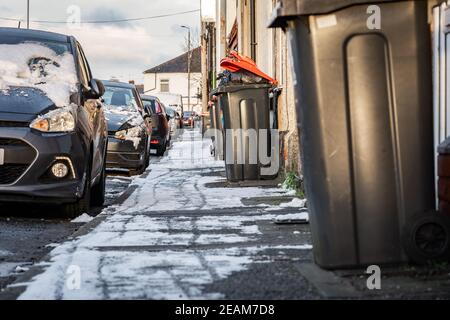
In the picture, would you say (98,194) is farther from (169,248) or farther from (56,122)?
(169,248)

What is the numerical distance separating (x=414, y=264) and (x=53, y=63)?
5.04 m

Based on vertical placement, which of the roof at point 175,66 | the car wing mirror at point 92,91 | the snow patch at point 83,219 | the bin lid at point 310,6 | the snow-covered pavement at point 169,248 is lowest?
the snow patch at point 83,219

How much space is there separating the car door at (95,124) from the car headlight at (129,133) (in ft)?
13.0

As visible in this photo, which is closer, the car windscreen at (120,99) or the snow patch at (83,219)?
the snow patch at (83,219)

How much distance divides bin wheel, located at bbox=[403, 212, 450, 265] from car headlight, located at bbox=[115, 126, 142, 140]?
9.56 meters

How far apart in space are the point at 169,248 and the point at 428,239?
71.8 inches

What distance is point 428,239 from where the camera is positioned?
4.21 meters

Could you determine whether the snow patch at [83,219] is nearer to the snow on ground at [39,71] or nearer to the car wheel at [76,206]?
the car wheel at [76,206]

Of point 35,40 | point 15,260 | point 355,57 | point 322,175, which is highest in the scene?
point 35,40

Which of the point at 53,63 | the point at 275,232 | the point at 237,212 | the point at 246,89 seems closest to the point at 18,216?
the point at 53,63

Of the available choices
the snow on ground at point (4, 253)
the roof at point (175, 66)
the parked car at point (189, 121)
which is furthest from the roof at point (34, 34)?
the roof at point (175, 66)

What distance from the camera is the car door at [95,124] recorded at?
833 centimetres

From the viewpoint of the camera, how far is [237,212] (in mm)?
7551

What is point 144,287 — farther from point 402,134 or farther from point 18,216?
point 18,216
